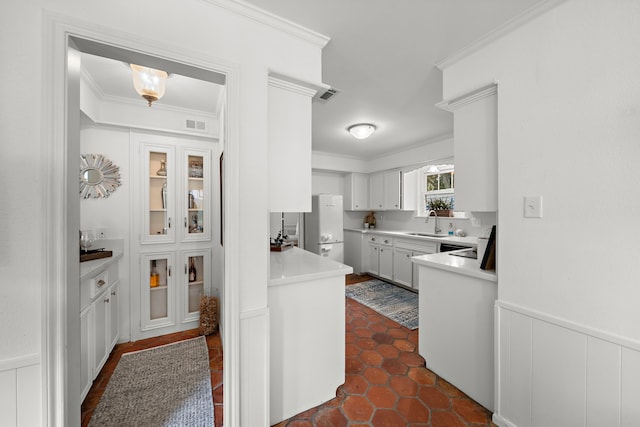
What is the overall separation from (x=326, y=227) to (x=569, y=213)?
146 inches

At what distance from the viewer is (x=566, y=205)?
1207 millimetres

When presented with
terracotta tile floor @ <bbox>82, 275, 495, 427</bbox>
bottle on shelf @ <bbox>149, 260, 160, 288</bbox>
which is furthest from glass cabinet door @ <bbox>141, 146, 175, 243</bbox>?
terracotta tile floor @ <bbox>82, 275, 495, 427</bbox>

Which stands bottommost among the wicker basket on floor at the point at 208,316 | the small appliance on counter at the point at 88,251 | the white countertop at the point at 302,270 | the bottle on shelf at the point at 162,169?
the wicker basket on floor at the point at 208,316

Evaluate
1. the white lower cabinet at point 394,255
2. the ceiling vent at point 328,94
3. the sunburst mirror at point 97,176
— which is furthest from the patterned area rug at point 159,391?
the white lower cabinet at point 394,255

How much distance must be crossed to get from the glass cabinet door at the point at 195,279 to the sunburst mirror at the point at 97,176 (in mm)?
994

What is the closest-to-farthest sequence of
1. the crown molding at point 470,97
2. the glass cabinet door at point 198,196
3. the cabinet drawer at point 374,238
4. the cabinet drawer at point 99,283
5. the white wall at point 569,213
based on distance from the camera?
the white wall at point 569,213, the crown molding at point 470,97, the cabinet drawer at point 99,283, the glass cabinet door at point 198,196, the cabinet drawer at point 374,238

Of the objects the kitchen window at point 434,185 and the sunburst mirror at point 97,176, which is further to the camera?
the kitchen window at point 434,185

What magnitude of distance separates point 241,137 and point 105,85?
195 cm

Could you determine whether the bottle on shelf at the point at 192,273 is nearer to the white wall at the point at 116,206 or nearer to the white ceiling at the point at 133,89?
the white wall at the point at 116,206

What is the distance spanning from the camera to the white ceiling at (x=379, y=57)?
1.32 m

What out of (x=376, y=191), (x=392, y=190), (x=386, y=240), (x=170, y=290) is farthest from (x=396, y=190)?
(x=170, y=290)

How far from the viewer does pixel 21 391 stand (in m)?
0.89

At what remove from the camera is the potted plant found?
4.15 metres

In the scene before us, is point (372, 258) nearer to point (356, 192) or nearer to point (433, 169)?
point (356, 192)
